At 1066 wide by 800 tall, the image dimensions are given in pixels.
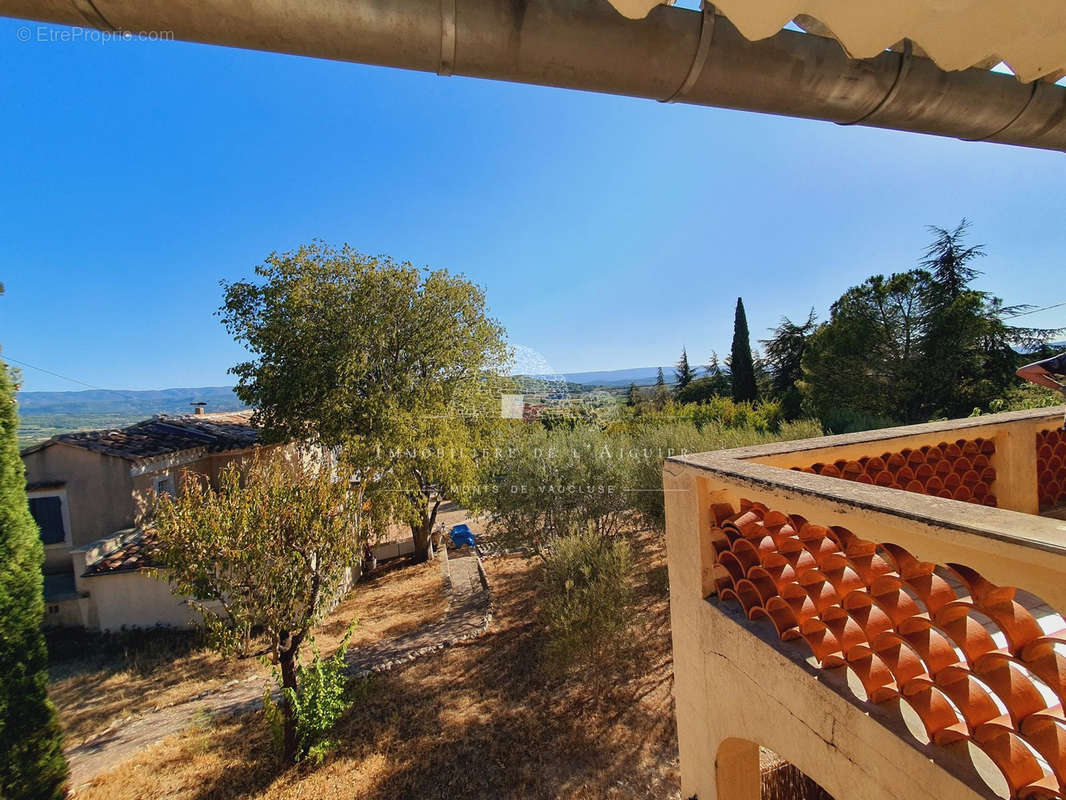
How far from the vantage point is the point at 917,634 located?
1.30 metres

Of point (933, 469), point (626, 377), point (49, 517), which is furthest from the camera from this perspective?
point (626, 377)

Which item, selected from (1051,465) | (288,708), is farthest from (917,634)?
(288,708)

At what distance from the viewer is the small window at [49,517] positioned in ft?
29.1

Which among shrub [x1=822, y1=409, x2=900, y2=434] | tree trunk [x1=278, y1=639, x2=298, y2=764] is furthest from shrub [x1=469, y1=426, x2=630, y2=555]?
shrub [x1=822, y1=409, x2=900, y2=434]

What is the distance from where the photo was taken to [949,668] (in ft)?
3.94

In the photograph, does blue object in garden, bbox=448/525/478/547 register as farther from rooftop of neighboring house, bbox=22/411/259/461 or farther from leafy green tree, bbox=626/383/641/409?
leafy green tree, bbox=626/383/641/409

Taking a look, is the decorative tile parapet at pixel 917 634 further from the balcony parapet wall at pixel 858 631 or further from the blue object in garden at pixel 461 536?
the blue object in garden at pixel 461 536

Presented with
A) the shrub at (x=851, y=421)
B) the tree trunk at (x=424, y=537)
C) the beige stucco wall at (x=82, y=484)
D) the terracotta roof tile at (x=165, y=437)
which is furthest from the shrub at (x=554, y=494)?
the shrub at (x=851, y=421)

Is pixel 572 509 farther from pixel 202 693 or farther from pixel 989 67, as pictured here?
pixel 989 67

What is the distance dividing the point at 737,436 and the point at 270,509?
11.2m

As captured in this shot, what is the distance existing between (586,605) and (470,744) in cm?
250

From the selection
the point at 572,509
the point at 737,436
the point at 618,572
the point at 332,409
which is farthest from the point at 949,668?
the point at 737,436

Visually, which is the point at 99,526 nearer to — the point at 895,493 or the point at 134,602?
the point at 134,602

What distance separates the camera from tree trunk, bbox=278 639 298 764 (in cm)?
540
